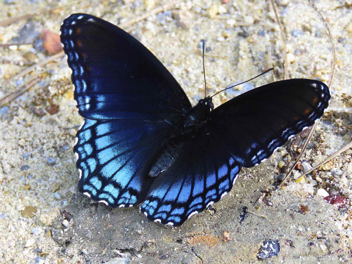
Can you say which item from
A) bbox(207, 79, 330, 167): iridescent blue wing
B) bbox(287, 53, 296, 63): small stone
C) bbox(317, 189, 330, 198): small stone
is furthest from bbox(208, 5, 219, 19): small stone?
bbox(317, 189, 330, 198): small stone

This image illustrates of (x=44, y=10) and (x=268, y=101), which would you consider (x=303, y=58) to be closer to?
(x=268, y=101)

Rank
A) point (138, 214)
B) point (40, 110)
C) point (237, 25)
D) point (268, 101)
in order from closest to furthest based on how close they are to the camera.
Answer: point (268, 101)
point (138, 214)
point (40, 110)
point (237, 25)

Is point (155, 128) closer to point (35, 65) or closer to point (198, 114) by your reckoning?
point (198, 114)

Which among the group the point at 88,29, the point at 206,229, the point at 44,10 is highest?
the point at 88,29

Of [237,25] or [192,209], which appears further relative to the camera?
[237,25]

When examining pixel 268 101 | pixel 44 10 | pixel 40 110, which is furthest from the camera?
pixel 44 10

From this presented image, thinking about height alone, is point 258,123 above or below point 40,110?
above

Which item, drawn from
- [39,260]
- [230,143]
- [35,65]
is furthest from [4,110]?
Answer: [230,143]

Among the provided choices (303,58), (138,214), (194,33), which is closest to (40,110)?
(138,214)

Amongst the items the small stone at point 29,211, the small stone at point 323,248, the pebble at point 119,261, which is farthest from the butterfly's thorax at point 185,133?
the small stone at point 323,248
